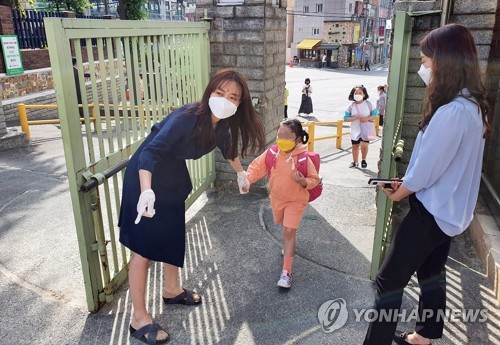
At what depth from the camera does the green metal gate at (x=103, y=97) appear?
7.92 ft

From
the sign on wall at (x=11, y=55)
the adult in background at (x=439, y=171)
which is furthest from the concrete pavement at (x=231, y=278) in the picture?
the sign on wall at (x=11, y=55)

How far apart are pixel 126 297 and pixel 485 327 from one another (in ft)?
8.14

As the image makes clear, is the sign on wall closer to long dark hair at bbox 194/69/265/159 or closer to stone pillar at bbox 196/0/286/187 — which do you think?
stone pillar at bbox 196/0/286/187

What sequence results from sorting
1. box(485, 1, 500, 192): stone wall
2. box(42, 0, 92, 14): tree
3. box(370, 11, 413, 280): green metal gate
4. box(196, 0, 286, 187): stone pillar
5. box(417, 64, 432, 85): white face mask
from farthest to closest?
box(42, 0, 92, 14): tree < box(196, 0, 286, 187): stone pillar < box(485, 1, 500, 192): stone wall < box(370, 11, 413, 280): green metal gate < box(417, 64, 432, 85): white face mask

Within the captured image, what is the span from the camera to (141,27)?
3119 millimetres

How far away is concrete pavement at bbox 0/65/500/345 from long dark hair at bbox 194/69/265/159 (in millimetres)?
1085

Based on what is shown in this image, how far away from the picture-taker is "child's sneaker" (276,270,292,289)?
318 cm

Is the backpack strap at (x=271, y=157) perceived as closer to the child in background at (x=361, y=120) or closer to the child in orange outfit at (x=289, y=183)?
the child in orange outfit at (x=289, y=183)

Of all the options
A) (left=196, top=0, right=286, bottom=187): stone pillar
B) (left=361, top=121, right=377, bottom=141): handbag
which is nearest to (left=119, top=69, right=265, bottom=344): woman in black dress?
A: (left=196, top=0, right=286, bottom=187): stone pillar

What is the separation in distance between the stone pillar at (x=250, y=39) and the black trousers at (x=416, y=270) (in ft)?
9.44

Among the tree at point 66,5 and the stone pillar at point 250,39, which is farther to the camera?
the tree at point 66,5

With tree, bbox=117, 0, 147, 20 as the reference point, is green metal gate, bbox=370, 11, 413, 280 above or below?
below

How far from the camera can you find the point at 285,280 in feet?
10.5

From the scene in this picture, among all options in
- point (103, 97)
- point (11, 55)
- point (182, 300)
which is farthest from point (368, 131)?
point (11, 55)
